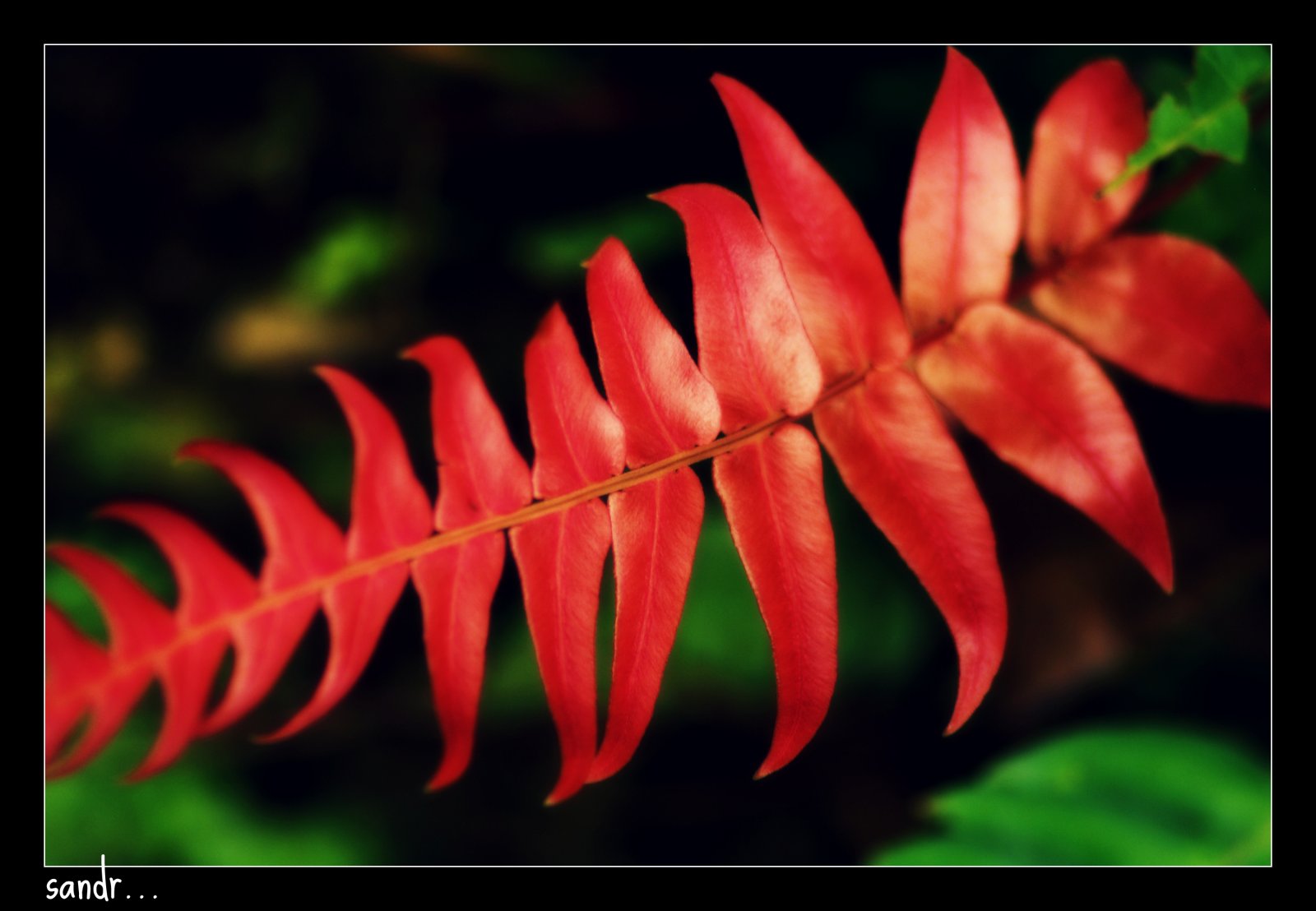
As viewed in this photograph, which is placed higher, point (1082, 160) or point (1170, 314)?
point (1082, 160)

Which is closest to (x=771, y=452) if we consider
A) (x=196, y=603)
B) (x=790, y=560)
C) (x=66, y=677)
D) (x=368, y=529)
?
(x=790, y=560)

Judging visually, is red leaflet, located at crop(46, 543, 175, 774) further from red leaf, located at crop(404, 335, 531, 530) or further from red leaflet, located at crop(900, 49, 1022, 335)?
red leaflet, located at crop(900, 49, 1022, 335)

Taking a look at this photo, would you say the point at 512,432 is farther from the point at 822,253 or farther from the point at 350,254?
the point at 822,253

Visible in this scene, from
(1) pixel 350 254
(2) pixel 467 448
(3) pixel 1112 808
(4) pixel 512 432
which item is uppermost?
(1) pixel 350 254

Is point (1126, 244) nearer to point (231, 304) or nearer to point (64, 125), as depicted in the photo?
point (231, 304)

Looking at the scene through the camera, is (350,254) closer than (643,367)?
No

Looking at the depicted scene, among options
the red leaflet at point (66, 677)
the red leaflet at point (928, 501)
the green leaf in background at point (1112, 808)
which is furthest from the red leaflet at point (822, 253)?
the red leaflet at point (66, 677)

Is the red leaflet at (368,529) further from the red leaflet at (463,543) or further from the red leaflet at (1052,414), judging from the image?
the red leaflet at (1052,414)
